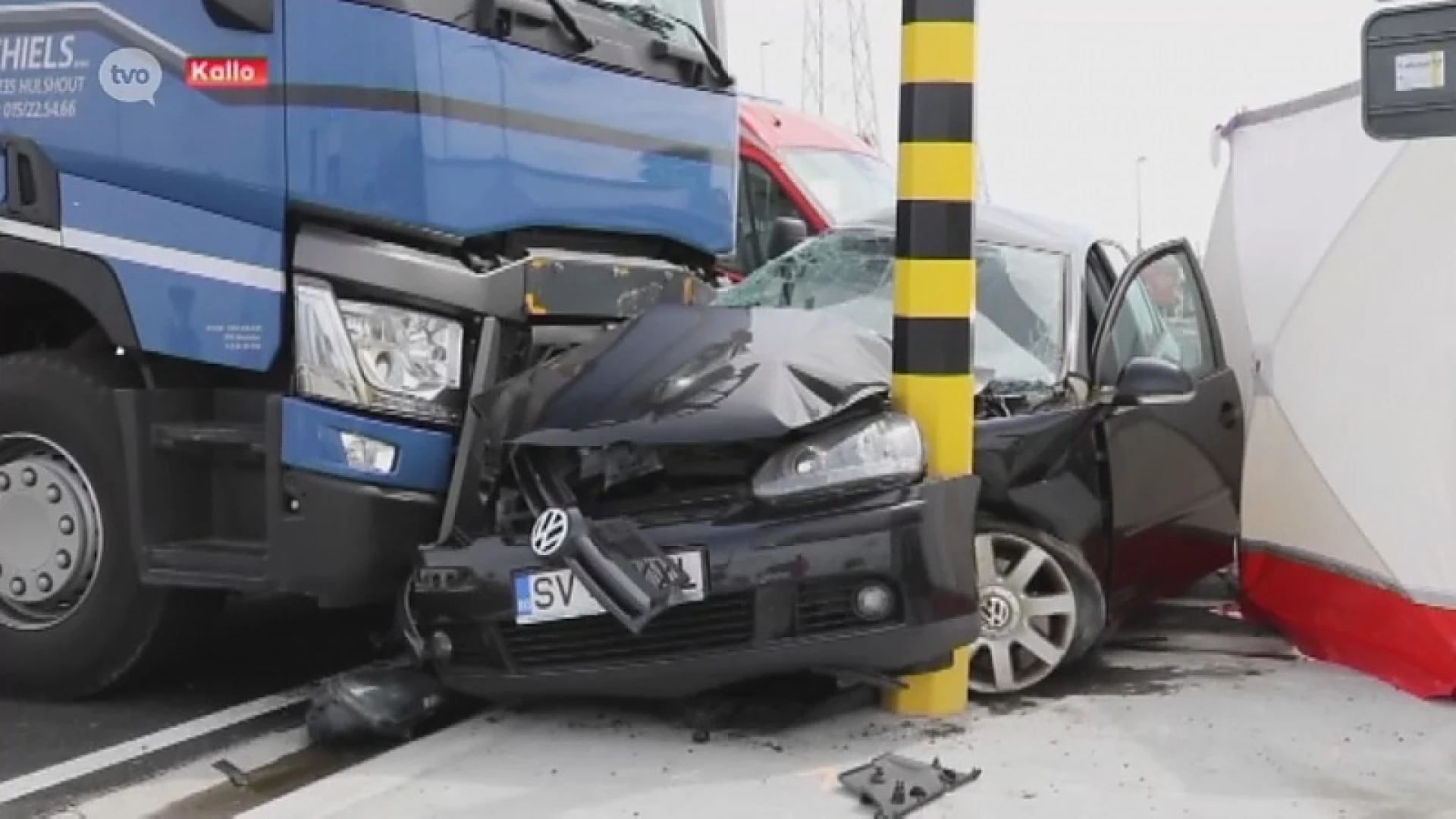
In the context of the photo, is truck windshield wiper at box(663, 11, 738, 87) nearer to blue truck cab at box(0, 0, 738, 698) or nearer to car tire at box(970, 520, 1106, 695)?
blue truck cab at box(0, 0, 738, 698)

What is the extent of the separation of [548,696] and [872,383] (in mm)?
1291

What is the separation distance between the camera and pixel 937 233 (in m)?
4.55

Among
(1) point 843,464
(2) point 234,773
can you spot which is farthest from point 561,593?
(2) point 234,773

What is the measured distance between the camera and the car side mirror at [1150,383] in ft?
16.4

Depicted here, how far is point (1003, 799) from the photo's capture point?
3840 mm

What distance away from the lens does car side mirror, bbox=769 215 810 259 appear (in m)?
8.02

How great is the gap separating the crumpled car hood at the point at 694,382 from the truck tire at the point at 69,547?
47.9 inches

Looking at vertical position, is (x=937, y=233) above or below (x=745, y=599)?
above

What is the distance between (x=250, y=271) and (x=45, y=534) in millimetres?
1152

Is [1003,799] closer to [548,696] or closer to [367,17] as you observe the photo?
[548,696]

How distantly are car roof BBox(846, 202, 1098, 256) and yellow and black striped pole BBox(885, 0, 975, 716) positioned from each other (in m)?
0.96

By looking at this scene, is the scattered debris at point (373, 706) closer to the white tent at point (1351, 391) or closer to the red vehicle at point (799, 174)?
the white tent at point (1351, 391)

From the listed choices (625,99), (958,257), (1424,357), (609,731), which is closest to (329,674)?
(609,731)

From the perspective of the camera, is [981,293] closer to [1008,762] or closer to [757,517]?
[757,517]
